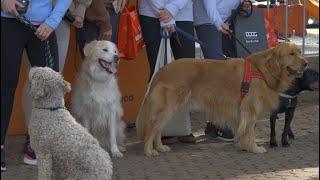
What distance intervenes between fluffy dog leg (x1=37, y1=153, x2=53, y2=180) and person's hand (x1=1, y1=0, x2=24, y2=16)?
1221mm

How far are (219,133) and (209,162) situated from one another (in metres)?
1.13

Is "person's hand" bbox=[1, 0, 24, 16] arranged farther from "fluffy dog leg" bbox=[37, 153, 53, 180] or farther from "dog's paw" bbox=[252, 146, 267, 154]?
"dog's paw" bbox=[252, 146, 267, 154]

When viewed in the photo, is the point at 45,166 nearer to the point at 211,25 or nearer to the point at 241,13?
the point at 211,25

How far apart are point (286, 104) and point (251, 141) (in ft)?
1.98

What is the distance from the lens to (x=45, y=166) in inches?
179

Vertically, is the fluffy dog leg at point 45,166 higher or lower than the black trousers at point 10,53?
lower

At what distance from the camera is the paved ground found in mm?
5434

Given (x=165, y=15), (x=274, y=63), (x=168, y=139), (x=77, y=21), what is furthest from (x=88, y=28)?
(x=274, y=63)

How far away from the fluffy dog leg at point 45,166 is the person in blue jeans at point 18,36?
816mm

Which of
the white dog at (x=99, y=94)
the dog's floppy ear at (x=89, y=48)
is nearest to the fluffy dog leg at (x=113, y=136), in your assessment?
the white dog at (x=99, y=94)

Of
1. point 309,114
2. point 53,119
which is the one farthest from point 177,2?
point 309,114

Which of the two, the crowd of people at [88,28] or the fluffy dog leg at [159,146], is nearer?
the crowd of people at [88,28]

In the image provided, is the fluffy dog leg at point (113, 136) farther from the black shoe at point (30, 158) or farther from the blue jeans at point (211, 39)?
the blue jeans at point (211, 39)

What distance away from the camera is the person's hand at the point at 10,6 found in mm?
5020
